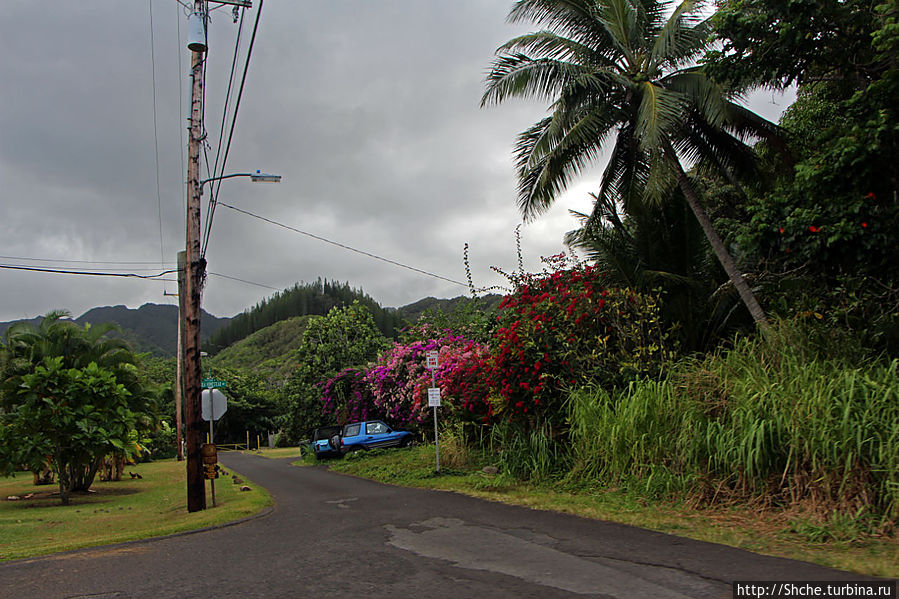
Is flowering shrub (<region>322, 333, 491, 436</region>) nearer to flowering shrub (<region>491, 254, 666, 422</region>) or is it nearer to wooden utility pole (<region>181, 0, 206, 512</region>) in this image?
flowering shrub (<region>491, 254, 666, 422</region>)

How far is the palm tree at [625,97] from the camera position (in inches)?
498

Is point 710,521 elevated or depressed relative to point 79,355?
depressed

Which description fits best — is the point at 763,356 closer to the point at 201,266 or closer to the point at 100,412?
the point at 201,266

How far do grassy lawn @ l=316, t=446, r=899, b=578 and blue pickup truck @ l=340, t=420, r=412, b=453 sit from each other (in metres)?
10.3

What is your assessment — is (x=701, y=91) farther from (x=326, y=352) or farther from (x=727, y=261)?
(x=326, y=352)

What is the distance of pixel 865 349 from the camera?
32.7 feet

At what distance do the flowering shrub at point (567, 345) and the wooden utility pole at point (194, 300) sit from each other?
20.5 feet

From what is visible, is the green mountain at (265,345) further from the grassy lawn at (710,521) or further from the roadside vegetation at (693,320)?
the grassy lawn at (710,521)

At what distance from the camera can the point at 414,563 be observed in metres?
6.43

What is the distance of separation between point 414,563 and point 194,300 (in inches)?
349

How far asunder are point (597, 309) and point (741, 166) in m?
4.69

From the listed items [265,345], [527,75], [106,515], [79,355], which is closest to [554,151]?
[527,75]

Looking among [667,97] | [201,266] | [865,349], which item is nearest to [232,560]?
[201,266]

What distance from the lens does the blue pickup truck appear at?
2500 cm
